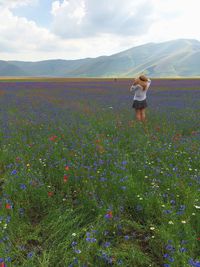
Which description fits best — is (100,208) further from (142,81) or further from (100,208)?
(142,81)

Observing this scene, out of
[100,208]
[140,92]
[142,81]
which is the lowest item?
[100,208]

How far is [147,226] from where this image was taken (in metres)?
3.59

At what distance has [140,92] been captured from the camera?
10.1m

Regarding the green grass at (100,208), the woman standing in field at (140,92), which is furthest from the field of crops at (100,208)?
the woman standing in field at (140,92)

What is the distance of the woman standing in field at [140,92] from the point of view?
32.6 ft

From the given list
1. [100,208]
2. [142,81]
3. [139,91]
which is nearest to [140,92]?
[139,91]

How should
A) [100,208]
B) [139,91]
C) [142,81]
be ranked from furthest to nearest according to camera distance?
[139,91], [142,81], [100,208]

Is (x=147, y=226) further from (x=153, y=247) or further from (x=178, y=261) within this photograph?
(x=178, y=261)

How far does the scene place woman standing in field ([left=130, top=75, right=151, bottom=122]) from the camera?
391 inches

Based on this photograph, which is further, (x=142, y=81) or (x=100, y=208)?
(x=142, y=81)

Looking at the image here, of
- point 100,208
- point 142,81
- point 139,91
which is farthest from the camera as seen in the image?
point 139,91

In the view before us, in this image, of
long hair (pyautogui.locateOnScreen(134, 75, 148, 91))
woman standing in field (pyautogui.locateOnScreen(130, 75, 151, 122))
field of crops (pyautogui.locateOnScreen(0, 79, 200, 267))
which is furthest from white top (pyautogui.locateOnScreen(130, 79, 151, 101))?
field of crops (pyautogui.locateOnScreen(0, 79, 200, 267))

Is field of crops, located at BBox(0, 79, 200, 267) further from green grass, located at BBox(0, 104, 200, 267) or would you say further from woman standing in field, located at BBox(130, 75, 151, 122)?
woman standing in field, located at BBox(130, 75, 151, 122)

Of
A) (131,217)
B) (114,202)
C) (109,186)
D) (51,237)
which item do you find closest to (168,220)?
(131,217)
